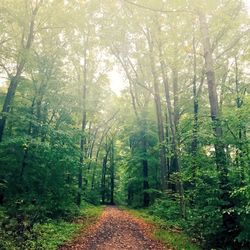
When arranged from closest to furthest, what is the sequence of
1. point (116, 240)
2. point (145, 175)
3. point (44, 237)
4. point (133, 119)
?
point (44, 237), point (116, 240), point (145, 175), point (133, 119)

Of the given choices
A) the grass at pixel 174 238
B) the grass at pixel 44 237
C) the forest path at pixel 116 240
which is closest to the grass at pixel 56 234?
the grass at pixel 44 237

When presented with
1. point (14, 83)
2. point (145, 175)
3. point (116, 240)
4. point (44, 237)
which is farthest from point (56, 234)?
point (145, 175)

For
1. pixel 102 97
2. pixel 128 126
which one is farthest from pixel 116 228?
pixel 102 97

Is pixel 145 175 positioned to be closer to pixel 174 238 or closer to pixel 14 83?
pixel 174 238

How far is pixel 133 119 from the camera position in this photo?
82.0 ft

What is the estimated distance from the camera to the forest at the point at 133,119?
7617 mm

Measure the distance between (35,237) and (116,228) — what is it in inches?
196

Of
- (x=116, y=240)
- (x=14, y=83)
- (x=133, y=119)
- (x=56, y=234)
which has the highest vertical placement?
(x=133, y=119)

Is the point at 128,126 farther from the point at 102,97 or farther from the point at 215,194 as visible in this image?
the point at 215,194

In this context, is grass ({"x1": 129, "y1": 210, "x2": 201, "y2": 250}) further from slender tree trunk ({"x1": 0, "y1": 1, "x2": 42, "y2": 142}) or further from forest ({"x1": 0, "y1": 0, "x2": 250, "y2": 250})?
slender tree trunk ({"x1": 0, "y1": 1, "x2": 42, "y2": 142})

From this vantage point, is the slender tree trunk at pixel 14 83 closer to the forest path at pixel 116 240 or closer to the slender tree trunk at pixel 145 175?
the forest path at pixel 116 240

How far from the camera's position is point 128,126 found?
2573 cm

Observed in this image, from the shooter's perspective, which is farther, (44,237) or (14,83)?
(14,83)

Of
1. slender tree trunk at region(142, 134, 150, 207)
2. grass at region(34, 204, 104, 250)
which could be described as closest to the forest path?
grass at region(34, 204, 104, 250)
